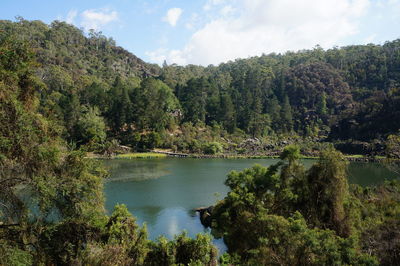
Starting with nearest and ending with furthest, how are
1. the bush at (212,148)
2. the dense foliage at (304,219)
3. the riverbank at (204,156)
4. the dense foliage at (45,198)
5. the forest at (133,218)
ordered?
the dense foliage at (45,198) → the forest at (133,218) → the dense foliage at (304,219) → the riverbank at (204,156) → the bush at (212,148)

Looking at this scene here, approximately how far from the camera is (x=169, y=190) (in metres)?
35.0

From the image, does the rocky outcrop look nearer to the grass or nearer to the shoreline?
the shoreline

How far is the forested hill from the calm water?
15.6m

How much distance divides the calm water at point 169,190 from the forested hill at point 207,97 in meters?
15.6

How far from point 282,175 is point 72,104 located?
180 ft

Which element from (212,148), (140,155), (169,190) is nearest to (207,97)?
(212,148)

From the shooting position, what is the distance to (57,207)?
9891mm

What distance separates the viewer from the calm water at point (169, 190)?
2477 cm

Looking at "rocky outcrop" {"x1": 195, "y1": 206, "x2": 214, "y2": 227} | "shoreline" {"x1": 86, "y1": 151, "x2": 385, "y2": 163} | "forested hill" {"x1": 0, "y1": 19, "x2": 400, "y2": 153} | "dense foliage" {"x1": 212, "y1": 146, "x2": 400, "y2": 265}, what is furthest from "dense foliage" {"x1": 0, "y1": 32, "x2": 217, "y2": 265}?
"shoreline" {"x1": 86, "y1": 151, "x2": 385, "y2": 163}

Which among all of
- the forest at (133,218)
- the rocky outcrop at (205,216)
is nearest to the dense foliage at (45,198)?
the forest at (133,218)

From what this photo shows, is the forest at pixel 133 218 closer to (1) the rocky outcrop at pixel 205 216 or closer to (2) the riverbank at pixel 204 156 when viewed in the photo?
(1) the rocky outcrop at pixel 205 216

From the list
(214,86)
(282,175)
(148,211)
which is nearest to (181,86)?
(214,86)

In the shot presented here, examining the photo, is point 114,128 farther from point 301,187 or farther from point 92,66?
point 301,187

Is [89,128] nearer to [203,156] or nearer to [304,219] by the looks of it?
[203,156]
